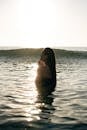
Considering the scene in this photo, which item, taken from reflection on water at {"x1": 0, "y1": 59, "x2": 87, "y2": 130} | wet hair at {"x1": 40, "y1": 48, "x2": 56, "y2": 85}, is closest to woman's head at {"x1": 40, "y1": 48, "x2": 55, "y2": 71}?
wet hair at {"x1": 40, "y1": 48, "x2": 56, "y2": 85}

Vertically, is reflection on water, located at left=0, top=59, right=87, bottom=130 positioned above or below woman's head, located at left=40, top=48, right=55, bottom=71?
below

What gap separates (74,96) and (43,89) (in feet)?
6.55

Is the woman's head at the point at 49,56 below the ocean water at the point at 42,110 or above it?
above

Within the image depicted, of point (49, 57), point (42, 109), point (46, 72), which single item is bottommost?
point (46, 72)

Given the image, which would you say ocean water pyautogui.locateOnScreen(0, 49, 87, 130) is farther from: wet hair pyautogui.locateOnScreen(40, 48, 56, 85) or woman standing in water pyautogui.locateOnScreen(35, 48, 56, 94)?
wet hair pyautogui.locateOnScreen(40, 48, 56, 85)

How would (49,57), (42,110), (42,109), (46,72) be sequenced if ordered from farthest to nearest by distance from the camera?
(46,72), (49,57), (42,109), (42,110)

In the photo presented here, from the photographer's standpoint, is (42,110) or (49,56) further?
(49,56)

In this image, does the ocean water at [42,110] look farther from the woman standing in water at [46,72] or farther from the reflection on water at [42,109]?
the woman standing in water at [46,72]

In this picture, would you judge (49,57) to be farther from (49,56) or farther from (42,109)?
(42,109)

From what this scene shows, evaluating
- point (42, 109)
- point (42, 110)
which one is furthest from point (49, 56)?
point (42, 110)

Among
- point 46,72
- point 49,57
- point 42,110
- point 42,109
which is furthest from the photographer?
point 46,72

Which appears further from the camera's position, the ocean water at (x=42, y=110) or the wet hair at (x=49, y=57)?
the wet hair at (x=49, y=57)

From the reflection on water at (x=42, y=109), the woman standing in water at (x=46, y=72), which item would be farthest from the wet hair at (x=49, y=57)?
the reflection on water at (x=42, y=109)

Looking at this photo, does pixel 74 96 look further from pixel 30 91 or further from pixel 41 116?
pixel 41 116
